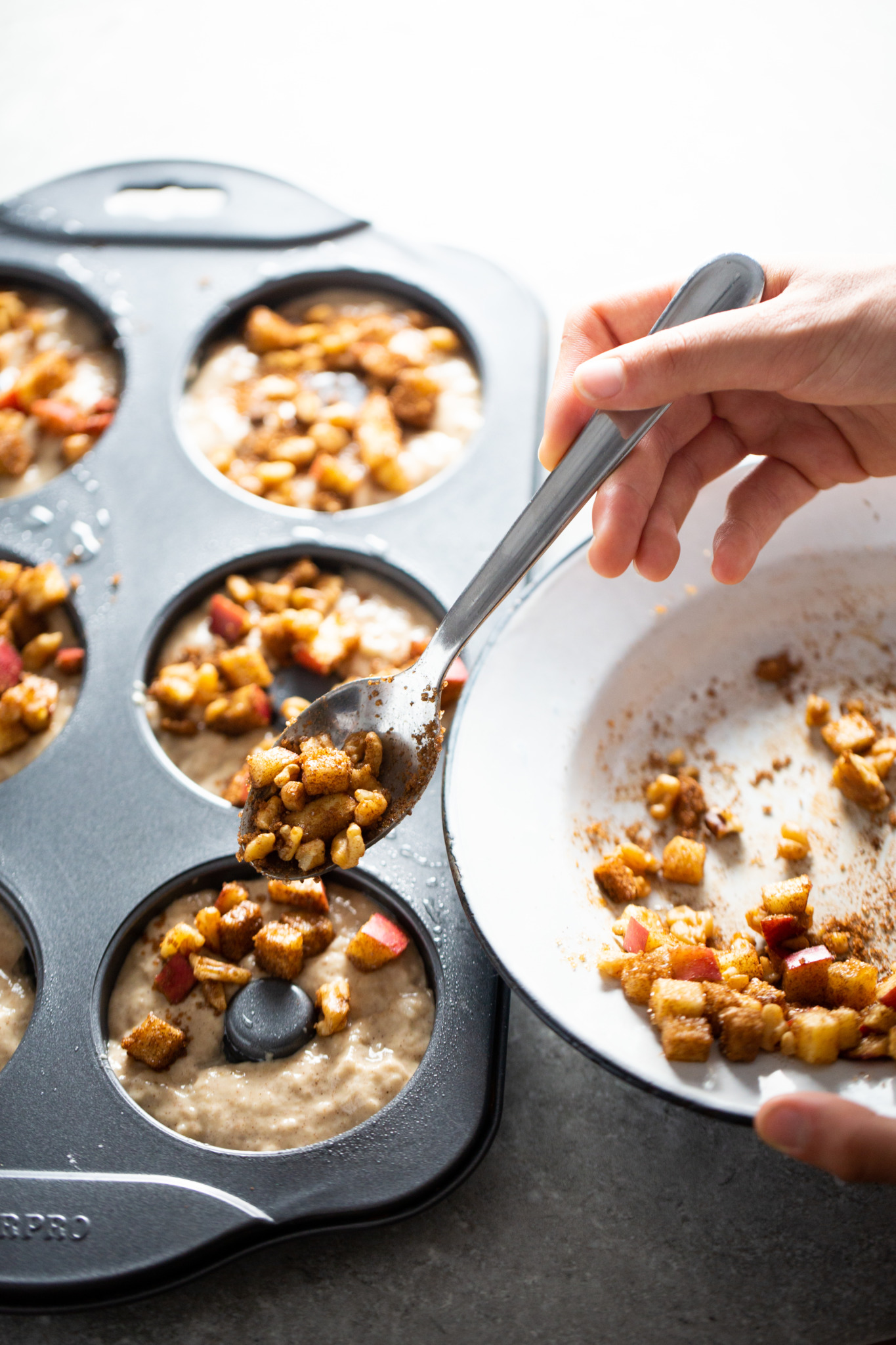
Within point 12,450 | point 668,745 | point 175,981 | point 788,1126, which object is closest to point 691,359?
point 668,745

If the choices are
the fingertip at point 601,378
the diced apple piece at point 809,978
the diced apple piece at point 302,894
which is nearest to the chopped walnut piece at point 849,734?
the diced apple piece at point 809,978

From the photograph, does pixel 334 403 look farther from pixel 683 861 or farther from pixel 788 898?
pixel 788 898

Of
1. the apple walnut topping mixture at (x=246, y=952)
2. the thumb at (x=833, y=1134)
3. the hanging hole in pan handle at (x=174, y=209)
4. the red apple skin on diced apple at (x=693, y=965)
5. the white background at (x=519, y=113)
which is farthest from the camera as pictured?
the white background at (x=519, y=113)

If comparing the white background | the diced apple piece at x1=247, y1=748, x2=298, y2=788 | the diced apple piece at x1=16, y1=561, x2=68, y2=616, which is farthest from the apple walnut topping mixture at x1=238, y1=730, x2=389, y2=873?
the white background

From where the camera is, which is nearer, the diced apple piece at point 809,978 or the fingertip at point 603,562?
the diced apple piece at point 809,978

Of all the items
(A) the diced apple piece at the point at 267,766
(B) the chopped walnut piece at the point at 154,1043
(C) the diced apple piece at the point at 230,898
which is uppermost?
(A) the diced apple piece at the point at 267,766

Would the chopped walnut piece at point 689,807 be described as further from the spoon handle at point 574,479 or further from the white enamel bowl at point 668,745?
the spoon handle at point 574,479

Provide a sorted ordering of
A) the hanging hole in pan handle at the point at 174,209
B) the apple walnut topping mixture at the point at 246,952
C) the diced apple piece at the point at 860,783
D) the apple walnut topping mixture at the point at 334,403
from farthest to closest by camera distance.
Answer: the hanging hole in pan handle at the point at 174,209 < the apple walnut topping mixture at the point at 334,403 < the diced apple piece at the point at 860,783 < the apple walnut topping mixture at the point at 246,952
